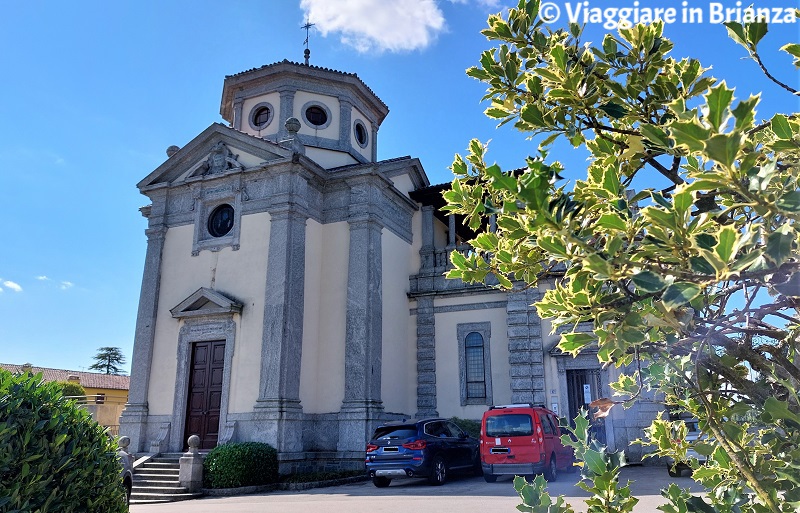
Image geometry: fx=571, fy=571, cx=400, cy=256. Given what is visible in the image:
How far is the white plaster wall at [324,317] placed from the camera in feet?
55.1

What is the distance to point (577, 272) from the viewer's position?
77.8 inches

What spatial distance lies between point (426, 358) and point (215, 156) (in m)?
9.75

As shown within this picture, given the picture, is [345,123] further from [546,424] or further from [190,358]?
[546,424]

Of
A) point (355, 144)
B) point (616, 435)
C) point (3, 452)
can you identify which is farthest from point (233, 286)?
point (3, 452)

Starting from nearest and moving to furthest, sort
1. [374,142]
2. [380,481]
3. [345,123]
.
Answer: [380,481] → [345,123] → [374,142]

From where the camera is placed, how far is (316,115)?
21.0 meters

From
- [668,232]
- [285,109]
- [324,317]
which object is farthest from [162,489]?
[668,232]

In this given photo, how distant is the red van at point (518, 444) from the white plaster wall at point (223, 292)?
6.67 m

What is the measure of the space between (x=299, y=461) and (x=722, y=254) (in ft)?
50.4

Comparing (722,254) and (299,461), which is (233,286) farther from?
(722,254)

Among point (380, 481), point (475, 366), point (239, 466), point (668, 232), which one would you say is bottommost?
point (380, 481)

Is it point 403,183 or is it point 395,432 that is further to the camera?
point 403,183

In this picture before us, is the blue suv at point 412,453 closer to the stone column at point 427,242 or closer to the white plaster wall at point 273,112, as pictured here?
the stone column at point 427,242

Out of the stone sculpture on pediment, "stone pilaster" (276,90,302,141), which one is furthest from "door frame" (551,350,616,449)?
"stone pilaster" (276,90,302,141)
